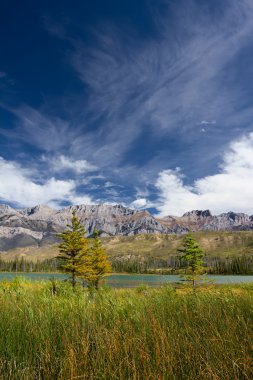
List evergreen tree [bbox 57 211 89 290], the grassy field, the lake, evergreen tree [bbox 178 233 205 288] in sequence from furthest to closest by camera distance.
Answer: evergreen tree [bbox 57 211 89 290] < evergreen tree [bbox 178 233 205 288] < the lake < the grassy field

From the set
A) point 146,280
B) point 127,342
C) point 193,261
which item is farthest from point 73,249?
point 127,342

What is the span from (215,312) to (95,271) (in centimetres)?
4329

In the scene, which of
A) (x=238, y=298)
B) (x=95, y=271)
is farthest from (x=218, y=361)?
(x=95, y=271)

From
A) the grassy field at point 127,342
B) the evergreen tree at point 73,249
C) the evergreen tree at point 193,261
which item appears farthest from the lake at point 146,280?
the grassy field at point 127,342

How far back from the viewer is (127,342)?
4223 millimetres

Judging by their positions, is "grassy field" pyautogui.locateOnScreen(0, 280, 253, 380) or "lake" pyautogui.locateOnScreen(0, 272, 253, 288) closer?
"grassy field" pyautogui.locateOnScreen(0, 280, 253, 380)

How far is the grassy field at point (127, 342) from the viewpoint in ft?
11.8

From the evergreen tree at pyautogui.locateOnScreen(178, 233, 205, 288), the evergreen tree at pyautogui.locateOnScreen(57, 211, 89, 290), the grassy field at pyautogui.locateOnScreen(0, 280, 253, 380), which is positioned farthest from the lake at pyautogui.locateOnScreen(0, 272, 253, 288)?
the grassy field at pyautogui.locateOnScreen(0, 280, 253, 380)

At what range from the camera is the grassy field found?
11.8ft

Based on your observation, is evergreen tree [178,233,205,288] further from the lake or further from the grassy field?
the grassy field

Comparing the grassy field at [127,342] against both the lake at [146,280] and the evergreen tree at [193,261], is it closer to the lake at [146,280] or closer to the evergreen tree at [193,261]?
the lake at [146,280]

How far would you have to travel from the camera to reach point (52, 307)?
5824 mm

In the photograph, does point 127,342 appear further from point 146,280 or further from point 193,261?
point 193,261

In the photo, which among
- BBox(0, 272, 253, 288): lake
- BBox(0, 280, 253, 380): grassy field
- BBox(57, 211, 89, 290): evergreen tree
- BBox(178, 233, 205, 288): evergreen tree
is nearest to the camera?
BBox(0, 280, 253, 380): grassy field
